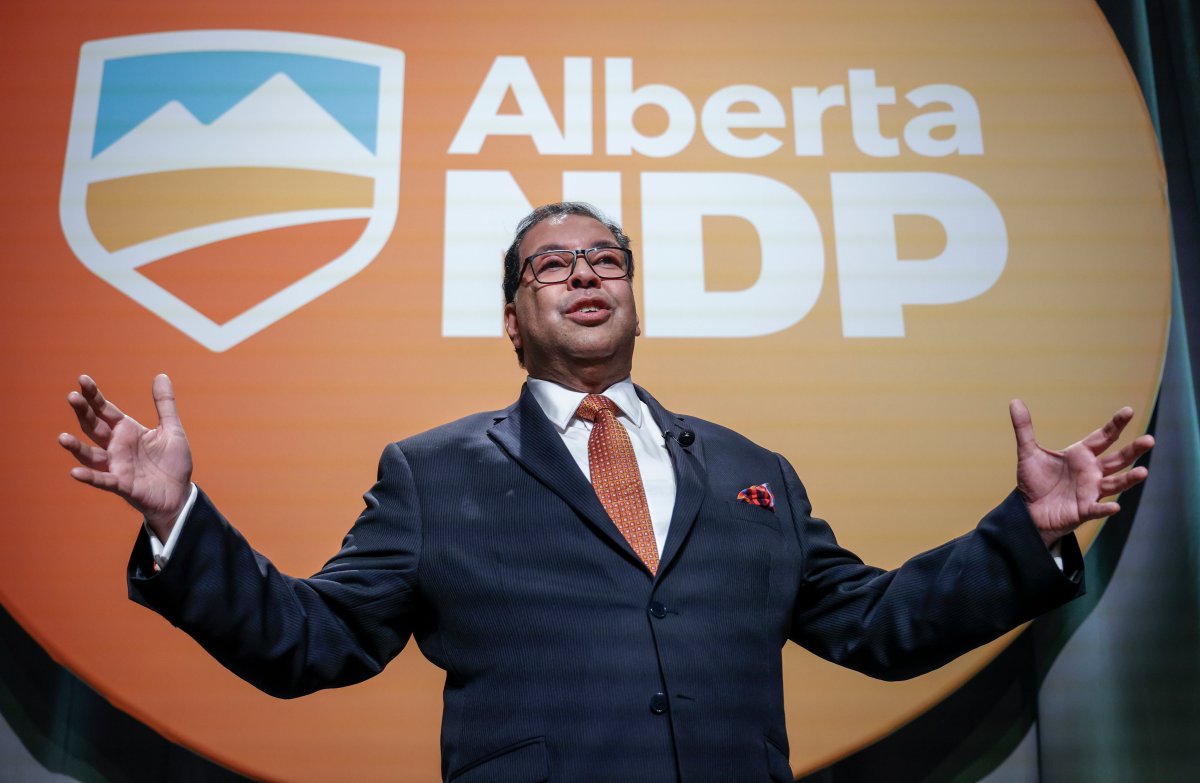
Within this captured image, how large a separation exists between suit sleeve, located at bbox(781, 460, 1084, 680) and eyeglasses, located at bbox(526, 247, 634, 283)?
1.50ft

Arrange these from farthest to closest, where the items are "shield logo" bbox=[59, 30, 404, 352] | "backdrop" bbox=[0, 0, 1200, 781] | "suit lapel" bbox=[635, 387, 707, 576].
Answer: "shield logo" bbox=[59, 30, 404, 352] < "backdrop" bbox=[0, 0, 1200, 781] < "suit lapel" bbox=[635, 387, 707, 576]

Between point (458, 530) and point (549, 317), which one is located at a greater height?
point (549, 317)

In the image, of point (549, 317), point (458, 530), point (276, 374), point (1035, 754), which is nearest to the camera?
point (458, 530)

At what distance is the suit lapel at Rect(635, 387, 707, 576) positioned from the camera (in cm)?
136

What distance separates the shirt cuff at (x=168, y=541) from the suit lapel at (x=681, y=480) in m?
0.57

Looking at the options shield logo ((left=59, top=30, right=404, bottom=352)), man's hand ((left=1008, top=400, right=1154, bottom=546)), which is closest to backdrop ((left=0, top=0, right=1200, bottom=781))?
shield logo ((left=59, top=30, right=404, bottom=352))

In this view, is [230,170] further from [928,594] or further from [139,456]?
[928,594]

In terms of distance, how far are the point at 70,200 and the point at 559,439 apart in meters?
1.39

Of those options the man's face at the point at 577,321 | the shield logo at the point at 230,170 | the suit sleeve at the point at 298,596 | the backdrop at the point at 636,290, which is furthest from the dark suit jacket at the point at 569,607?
the shield logo at the point at 230,170

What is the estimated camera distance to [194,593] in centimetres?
116

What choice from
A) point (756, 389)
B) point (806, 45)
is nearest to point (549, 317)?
point (756, 389)

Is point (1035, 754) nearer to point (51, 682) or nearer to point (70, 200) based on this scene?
point (51, 682)

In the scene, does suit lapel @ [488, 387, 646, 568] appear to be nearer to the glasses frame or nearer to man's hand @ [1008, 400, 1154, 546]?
the glasses frame

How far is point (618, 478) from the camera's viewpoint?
146 cm
